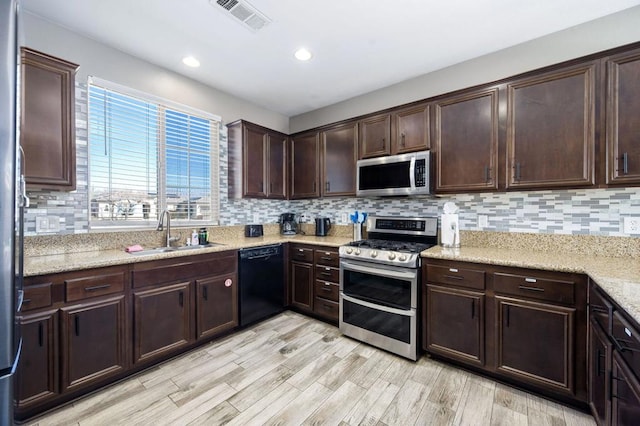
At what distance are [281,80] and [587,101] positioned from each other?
2679mm

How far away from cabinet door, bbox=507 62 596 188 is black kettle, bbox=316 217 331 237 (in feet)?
6.92

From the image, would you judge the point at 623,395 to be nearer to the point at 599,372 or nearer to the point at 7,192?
the point at 599,372

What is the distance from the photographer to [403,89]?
3014 mm

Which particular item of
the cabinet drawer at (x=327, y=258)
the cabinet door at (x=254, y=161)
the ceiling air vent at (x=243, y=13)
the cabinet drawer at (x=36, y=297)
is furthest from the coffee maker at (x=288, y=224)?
the cabinet drawer at (x=36, y=297)

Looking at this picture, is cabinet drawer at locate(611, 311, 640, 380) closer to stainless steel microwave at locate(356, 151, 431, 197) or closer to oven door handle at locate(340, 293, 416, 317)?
oven door handle at locate(340, 293, 416, 317)

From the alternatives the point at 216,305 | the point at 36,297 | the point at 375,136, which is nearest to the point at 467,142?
the point at 375,136

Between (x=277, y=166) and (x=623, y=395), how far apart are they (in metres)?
3.46

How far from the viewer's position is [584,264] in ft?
5.65

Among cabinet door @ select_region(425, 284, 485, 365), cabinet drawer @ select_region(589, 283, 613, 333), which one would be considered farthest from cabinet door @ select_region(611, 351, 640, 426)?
cabinet door @ select_region(425, 284, 485, 365)

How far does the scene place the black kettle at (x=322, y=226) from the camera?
361cm

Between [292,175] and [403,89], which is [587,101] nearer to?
[403,89]

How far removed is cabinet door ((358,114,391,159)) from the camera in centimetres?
286

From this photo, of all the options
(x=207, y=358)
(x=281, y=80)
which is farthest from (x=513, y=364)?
(x=281, y=80)

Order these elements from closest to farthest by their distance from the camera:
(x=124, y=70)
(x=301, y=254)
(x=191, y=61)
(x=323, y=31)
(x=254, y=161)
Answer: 1. (x=323, y=31)
2. (x=124, y=70)
3. (x=191, y=61)
4. (x=301, y=254)
5. (x=254, y=161)
